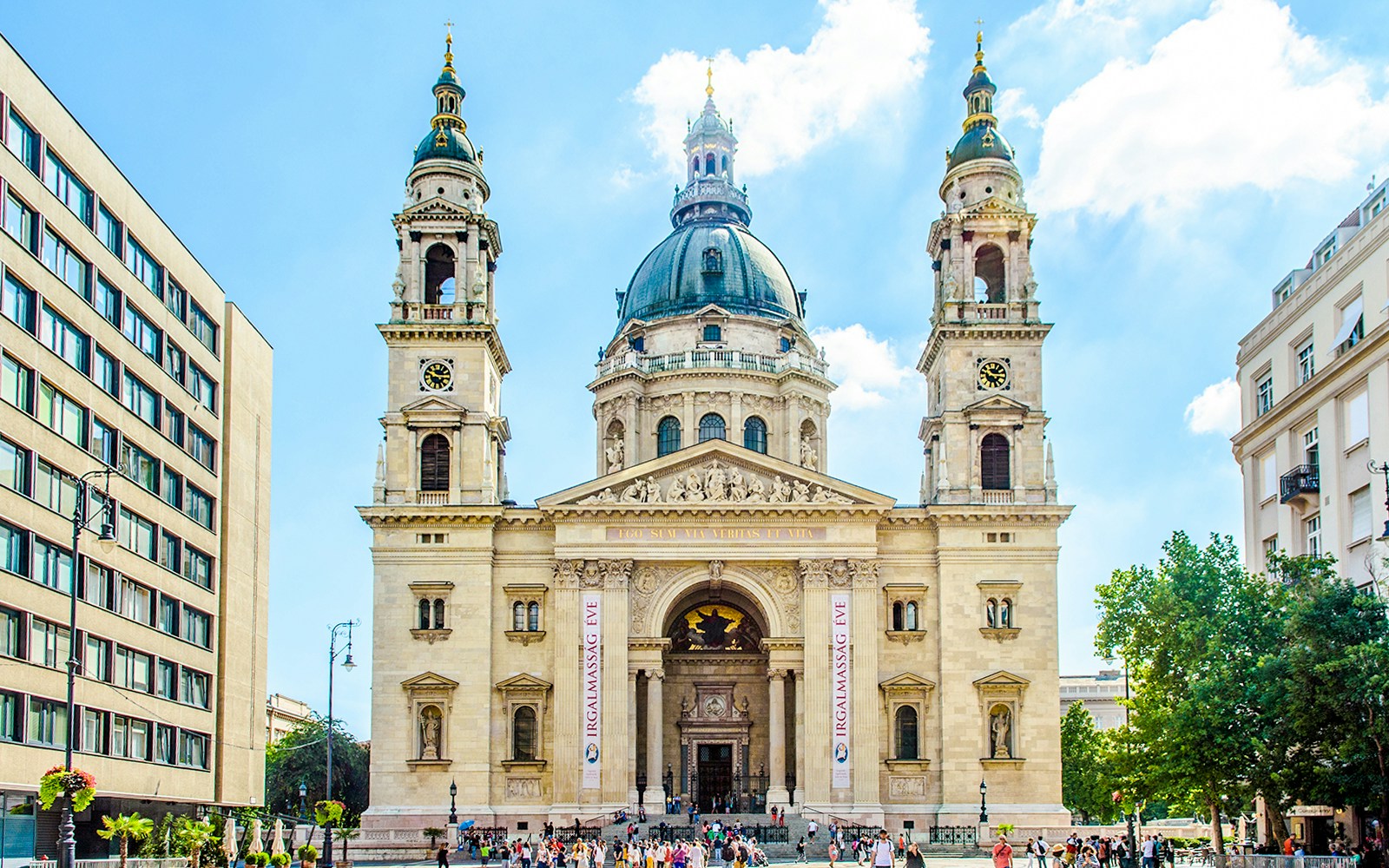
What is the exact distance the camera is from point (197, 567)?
50.1 metres

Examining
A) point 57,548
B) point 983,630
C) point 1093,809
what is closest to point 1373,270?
point 983,630

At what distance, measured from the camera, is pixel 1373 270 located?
41.3 m

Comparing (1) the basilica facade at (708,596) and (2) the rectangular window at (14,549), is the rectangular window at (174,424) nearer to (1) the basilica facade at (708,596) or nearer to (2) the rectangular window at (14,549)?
(2) the rectangular window at (14,549)

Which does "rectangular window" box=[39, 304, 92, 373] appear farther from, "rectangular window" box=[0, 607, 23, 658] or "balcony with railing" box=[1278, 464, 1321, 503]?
"balcony with railing" box=[1278, 464, 1321, 503]

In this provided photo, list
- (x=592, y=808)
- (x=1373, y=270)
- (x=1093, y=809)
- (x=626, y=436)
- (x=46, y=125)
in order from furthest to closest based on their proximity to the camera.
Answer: (x=1093, y=809) < (x=626, y=436) < (x=592, y=808) < (x=1373, y=270) < (x=46, y=125)

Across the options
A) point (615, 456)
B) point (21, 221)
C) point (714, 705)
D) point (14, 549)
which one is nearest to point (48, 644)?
point (14, 549)

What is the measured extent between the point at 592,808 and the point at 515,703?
16.6ft

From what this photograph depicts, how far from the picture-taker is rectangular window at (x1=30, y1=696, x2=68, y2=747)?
37656mm

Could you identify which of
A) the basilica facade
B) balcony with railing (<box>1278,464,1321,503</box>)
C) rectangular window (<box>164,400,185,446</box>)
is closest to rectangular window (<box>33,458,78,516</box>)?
rectangular window (<box>164,400,185,446</box>)

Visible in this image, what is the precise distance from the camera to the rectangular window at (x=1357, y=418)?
1625 inches

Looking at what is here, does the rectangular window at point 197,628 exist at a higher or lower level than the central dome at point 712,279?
lower

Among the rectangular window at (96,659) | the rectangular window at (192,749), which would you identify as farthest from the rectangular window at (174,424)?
the rectangular window at (192,749)

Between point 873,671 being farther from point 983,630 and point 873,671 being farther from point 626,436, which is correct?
point 626,436

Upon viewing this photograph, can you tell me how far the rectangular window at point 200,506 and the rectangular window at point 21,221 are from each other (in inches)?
498
